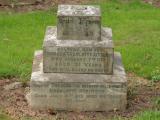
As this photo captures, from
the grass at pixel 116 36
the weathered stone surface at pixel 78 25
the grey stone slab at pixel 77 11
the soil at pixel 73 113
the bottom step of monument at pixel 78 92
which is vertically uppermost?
the grey stone slab at pixel 77 11

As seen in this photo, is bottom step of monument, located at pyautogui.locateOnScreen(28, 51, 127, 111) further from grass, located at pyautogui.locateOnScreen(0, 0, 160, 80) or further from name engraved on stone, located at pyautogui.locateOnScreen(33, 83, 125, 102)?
grass, located at pyautogui.locateOnScreen(0, 0, 160, 80)

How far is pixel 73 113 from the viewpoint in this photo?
838 centimetres

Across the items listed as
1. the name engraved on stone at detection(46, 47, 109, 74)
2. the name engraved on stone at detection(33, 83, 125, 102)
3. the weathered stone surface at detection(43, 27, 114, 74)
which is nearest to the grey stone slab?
the weathered stone surface at detection(43, 27, 114, 74)

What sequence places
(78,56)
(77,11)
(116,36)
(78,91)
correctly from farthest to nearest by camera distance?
(116,36) → (77,11) → (78,56) → (78,91)

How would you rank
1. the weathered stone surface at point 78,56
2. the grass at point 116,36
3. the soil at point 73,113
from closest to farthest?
the soil at point 73,113
the weathered stone surface at point 78,56
the grass at point 116,36

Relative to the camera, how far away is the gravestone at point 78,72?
830 cm

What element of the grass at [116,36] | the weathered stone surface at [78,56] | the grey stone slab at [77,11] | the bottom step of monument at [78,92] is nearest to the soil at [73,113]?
the bottom step of monument at [78,92]

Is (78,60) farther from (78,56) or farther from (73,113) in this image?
(73,113)

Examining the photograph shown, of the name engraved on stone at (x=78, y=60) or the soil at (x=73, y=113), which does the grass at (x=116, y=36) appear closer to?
the soil at (x=73, y=113)

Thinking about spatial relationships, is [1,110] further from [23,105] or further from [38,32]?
[38,32]

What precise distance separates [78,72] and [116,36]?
456cm

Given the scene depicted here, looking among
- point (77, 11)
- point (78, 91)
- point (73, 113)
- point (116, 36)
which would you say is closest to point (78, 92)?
point (78, 91)

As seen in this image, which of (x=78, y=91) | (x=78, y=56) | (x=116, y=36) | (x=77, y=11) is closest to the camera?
(x=78, y=91)

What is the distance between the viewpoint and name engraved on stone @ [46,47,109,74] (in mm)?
8406
